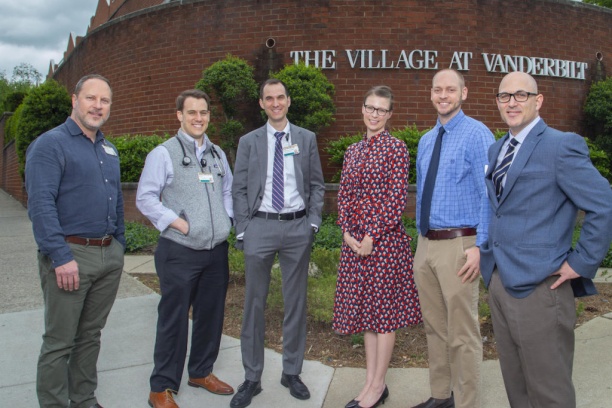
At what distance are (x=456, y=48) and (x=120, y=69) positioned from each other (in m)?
7.37

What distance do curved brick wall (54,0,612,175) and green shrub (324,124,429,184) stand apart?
0.52m

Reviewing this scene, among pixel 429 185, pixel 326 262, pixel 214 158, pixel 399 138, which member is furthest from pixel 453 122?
pixel 399 138

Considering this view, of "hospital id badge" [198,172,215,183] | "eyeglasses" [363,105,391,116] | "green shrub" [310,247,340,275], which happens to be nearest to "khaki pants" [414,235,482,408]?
"eyeglasses" [363,105,391,116]

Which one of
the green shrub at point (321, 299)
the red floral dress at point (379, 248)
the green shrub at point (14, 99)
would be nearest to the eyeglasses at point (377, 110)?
the red floral dress at point (379, 248)

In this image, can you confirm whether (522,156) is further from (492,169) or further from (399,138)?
(399,138)

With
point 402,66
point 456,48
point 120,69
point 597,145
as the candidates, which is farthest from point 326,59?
point 597,145

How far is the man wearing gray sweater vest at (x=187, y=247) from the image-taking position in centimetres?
341

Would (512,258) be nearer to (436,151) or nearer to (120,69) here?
(436,151)

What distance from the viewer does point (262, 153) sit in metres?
3.73

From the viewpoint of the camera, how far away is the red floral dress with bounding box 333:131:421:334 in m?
3.36

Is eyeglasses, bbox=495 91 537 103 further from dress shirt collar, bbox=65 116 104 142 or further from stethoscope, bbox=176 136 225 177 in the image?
dress shirt collar, bbox=65 116 104 142

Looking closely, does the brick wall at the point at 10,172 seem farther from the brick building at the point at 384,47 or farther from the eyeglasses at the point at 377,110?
the eyeglasses at the point at 377,110

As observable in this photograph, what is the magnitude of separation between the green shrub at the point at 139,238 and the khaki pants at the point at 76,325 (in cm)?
462

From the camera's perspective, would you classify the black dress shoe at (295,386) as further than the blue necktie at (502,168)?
Yes
